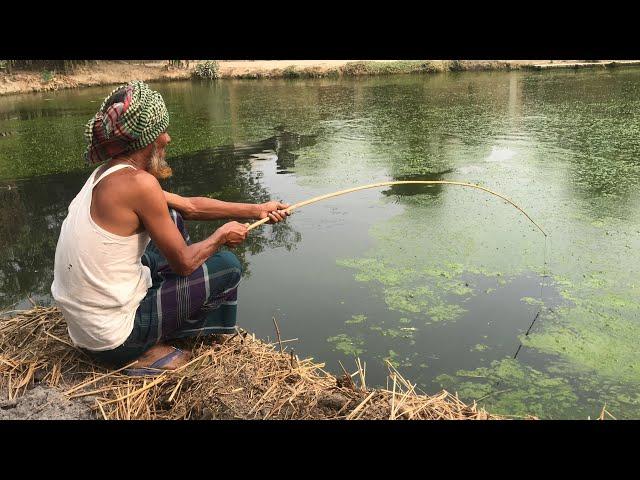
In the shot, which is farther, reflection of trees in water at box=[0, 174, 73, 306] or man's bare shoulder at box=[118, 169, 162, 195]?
reflection of trees in water at box=[0, 174, 73, 306]

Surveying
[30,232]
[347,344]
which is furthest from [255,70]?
[347,344]

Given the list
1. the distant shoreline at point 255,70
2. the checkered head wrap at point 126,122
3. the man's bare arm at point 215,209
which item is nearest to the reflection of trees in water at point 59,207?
the man's bare arm at point 215,209

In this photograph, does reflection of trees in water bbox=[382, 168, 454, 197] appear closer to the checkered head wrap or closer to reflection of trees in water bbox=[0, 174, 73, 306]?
reflection of trees in water bbox=[0, 174, 73, 306]

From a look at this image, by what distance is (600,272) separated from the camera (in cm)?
355

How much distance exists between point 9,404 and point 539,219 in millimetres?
3886

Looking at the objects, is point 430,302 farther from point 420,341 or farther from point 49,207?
point 49,207

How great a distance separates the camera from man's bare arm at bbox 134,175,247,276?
5.71 ft

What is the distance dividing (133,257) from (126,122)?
1.46ft

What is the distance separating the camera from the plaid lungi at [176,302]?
198 centimetres

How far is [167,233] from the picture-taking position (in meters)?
1.82

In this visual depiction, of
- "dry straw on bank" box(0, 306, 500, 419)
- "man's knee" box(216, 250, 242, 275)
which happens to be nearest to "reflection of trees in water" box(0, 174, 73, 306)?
"dry straw on bank" box(0, 306, 500, 419)

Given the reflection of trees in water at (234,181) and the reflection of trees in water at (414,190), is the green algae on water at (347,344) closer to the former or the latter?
the reflection of trees in water at (234,181)

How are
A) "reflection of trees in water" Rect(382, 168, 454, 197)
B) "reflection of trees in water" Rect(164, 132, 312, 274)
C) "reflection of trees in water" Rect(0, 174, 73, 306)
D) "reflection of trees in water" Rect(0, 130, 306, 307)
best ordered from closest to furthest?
"reflection of trees in water" Rect(0, 174, 73, 306)
"reflection of trees in water" Rect(0, 130, 306, 307)
"reflection of trees in water" Rect(164, 132, 312, 274)
"reflection of trees in water" Rect(382, 168, 454, 197)

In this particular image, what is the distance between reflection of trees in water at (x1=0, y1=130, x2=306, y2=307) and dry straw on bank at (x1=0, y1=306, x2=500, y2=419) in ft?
5.97
